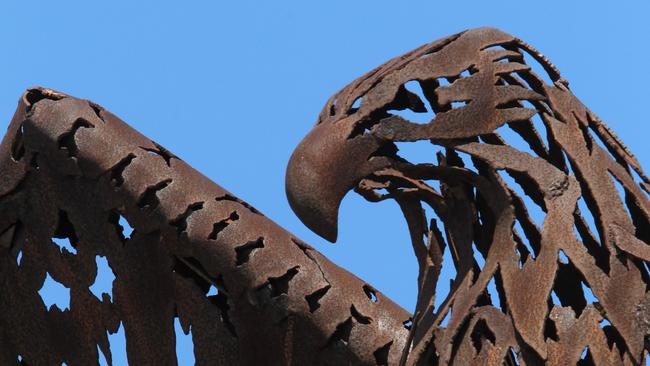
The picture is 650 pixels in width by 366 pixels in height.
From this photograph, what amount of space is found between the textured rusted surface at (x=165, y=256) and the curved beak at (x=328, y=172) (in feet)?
3.46

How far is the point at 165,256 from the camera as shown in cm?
677

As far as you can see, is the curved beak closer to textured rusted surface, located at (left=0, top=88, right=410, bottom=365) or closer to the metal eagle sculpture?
the metal eagle sculpture

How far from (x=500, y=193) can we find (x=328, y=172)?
48cm

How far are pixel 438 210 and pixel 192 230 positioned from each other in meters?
1.05

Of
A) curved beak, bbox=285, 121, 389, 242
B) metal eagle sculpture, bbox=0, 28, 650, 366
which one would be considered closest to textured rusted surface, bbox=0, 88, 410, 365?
metal eagle sculpture, bbox=0, 28, 650, 366

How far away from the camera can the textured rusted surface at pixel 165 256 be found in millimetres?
6637

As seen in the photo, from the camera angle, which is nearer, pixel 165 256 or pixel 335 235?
pixel 335 235

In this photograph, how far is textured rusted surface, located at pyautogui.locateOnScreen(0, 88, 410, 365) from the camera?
6637mm

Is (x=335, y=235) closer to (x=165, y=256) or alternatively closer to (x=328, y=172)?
(x=328, y=172)

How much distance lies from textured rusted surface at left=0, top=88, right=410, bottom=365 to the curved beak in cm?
105

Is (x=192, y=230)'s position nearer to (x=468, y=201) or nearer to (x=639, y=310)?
(x=468, y=201)

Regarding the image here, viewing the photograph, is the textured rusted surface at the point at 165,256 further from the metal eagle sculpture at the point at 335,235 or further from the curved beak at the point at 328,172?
the curved beak at the point at 328,172

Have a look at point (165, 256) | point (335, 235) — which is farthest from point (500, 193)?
point (165, 256)

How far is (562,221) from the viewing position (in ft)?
18.0
